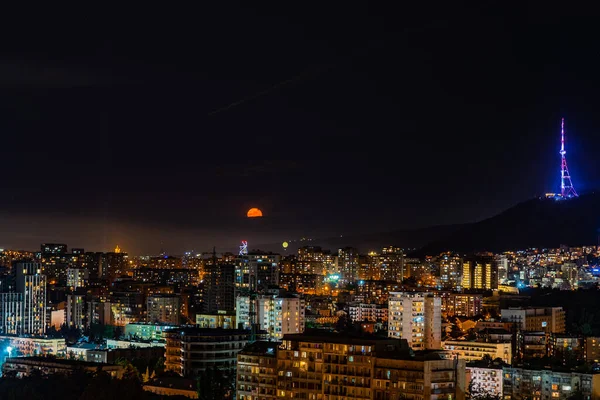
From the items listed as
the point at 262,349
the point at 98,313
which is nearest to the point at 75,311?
the point at 98,313

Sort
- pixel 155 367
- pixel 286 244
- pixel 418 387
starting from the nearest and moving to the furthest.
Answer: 1. pixel 418 387
2. pixel 155 367
3. pixel 286 244

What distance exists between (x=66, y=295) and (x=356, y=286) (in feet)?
28.1

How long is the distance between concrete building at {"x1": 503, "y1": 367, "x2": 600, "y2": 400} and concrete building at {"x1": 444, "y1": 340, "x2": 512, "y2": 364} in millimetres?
2438

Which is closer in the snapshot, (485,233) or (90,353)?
(90,353)

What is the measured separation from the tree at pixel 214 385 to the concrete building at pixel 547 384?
417 cm

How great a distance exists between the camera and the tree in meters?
15.1

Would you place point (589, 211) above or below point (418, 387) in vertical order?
above

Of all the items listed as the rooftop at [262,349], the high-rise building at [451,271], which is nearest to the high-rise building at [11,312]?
the high-rise building at [451,271]

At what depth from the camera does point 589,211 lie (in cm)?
3791

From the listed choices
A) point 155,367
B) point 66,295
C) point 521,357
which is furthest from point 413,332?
point 66,295

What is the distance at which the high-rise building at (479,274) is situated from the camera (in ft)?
107

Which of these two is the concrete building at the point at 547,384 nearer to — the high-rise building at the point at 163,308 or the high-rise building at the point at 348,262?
the high-rise building at the point at 163,308

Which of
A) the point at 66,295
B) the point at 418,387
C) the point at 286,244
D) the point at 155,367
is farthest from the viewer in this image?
the point at 286,244

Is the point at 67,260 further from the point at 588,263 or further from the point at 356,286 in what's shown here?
the point at 588,263
